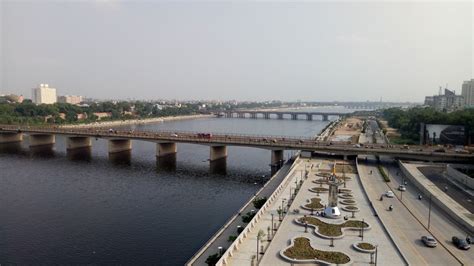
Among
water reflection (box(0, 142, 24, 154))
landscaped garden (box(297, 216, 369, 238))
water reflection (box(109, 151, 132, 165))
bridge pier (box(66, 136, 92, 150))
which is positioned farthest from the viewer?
bridge pier (box(66, 136, 92, 150))

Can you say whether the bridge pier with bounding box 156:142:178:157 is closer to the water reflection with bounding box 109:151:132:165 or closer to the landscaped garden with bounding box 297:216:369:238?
the water reflection with bounding box 109:151:132:165

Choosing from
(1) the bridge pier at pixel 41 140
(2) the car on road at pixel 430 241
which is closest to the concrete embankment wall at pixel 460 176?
(2) the car on road at pixel 430 241

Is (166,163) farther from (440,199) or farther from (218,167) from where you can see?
(440,199)

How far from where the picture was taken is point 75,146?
81.4m

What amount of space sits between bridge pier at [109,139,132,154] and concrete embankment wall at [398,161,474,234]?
171ft

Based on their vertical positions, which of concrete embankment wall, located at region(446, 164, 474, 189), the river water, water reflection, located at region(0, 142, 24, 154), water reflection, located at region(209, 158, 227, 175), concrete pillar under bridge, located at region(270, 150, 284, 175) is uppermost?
concrete embankment wall, located at region(446, 164, 474, 189)

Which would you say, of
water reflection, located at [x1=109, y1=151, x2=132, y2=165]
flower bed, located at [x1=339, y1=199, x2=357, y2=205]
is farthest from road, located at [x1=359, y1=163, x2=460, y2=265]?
water reflection, located at [x1=109, y1=151, x2=132, y2=165]

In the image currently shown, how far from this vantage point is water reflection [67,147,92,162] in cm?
7153

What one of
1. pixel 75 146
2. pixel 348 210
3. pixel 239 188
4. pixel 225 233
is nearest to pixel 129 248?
pixel 225 233

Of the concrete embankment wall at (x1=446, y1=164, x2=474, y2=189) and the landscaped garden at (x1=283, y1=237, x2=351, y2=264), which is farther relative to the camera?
the concrete embankment wall at (x1=446, y1=164, x2=474, y2=189)

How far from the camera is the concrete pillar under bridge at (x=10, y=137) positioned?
3564 inches

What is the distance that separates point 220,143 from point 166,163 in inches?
389

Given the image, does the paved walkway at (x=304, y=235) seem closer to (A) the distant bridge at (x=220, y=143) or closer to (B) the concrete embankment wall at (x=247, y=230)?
(B) the concrete embankment wall at (x=247, y=230)

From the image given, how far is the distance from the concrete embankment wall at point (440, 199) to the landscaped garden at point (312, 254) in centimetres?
1271
